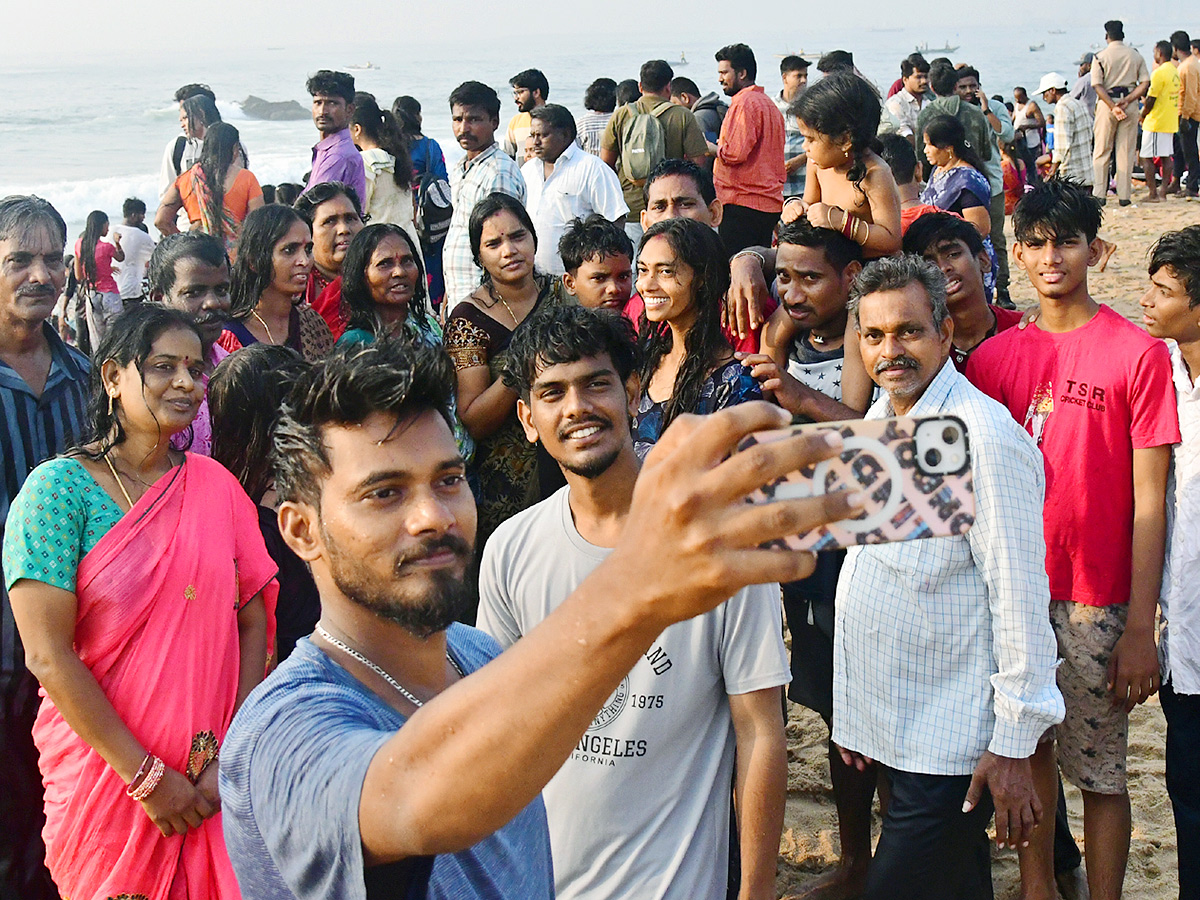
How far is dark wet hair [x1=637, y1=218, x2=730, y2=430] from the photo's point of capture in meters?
3.19

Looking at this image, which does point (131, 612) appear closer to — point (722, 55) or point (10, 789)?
point (10, 789)

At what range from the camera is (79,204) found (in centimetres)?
2406

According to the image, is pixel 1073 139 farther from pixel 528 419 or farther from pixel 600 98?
pixel 528 419

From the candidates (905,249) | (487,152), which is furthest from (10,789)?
(487,152)

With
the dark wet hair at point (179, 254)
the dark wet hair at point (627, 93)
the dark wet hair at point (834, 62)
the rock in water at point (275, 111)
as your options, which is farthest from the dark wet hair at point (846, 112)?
the rock in water at point (275, 111)

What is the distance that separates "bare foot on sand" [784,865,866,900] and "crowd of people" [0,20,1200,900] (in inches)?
0.5

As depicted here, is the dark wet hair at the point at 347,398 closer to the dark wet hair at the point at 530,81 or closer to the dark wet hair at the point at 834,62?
the dark wet hair at the point at 834,62

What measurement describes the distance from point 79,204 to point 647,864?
25.4 metres

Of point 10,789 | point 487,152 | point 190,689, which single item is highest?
point 487,152

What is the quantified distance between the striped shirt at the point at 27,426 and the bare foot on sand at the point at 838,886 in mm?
2345

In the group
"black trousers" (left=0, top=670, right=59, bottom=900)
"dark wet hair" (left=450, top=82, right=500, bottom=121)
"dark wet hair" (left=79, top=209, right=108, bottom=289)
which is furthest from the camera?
"dark wet hair" (left=79, top=209, right=108, bottom=289)

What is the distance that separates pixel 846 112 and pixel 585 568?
204 cm

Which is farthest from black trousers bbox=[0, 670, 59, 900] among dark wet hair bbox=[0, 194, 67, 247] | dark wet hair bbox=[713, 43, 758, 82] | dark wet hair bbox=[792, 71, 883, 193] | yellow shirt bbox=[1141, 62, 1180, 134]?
yellow shirt bbox=[1141, 62, 1180, 134]

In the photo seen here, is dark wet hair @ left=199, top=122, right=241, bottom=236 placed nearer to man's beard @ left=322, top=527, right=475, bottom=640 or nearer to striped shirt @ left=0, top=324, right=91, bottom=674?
striped shirt @ left=0, top=324, right=91, bottom=674
